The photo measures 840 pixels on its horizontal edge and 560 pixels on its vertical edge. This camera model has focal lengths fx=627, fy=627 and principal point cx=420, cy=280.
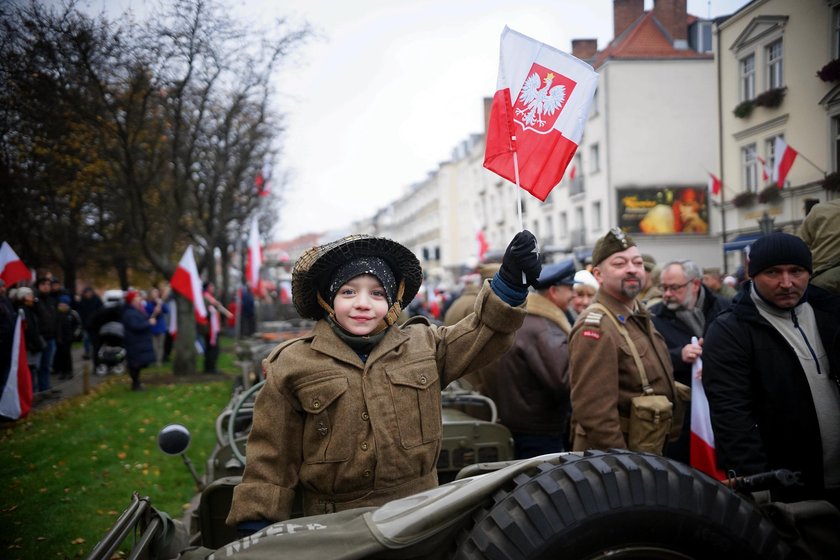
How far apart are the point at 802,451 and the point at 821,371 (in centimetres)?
36

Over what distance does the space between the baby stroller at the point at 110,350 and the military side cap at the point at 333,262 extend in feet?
41.5

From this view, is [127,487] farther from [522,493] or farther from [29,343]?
[522,493]

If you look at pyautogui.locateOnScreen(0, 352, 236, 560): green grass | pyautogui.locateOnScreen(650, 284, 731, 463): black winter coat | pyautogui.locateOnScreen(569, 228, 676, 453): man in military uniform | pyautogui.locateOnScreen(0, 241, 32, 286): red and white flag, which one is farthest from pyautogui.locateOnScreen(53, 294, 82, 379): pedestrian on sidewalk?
pyautogui.locateOnScreen(569, 228, 676, 453): man in military uniform

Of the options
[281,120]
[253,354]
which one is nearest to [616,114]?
[281,120]

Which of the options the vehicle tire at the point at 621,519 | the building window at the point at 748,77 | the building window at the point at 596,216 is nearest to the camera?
the vehicle tire at the point at 621,519

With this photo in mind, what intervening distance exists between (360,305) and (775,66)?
3817 millimetres

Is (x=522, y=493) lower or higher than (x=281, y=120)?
lower

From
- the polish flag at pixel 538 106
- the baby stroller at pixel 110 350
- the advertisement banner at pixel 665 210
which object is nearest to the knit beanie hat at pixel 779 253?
the polish flag at pixel 538 106

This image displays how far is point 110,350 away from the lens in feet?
46.3

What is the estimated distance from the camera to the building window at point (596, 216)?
32.7 m

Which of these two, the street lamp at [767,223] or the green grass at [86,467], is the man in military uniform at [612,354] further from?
the street lamp at [767,223]

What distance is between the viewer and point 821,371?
109 inches

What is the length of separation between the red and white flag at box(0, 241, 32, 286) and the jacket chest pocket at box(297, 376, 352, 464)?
7667mm

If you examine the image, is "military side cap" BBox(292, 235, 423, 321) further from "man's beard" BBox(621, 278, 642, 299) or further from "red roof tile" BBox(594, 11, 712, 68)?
"red roof tile" BBox(594, 11, 712, 68)
